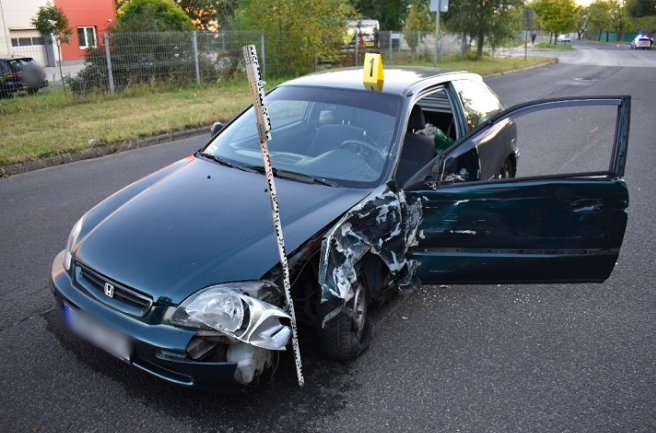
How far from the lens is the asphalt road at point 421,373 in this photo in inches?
116

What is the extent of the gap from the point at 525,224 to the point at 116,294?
2.46 m

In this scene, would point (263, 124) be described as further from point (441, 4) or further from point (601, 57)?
point (601, 57)

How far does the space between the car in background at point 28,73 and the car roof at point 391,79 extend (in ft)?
34.8

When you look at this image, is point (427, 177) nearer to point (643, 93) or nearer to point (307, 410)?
point (307, 410)

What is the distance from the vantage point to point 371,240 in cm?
340

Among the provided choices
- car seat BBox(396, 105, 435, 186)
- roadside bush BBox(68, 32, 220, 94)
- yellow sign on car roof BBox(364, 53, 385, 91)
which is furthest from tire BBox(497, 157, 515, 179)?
roadside bush BBox(68, 32, 220, 94)

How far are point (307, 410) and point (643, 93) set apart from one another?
60.6 feet

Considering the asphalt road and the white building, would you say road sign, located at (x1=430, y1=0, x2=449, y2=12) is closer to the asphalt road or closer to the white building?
the asphalt road

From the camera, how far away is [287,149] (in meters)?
4.20

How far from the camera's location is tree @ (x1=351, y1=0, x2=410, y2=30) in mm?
37375

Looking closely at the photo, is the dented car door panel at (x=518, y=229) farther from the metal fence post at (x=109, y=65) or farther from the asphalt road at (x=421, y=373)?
the metal fence post at (x=109, y=65)

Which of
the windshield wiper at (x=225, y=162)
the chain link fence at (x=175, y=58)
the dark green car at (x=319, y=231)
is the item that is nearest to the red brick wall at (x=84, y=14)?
the chain link fence at (x=175, y=58)

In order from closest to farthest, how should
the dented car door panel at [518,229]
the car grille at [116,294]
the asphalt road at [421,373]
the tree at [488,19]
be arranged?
the car grille at [116,294] < the asphalt road at [421,373] < the dented car door panel at [518,229] < the tree at [488,19]

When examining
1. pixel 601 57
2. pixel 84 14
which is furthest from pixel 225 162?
pixel 601 57
